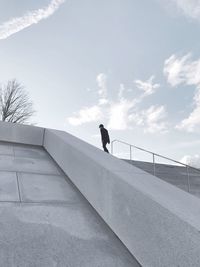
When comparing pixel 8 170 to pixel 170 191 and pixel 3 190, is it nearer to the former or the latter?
pixel 3 190

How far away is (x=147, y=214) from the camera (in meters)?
2.05

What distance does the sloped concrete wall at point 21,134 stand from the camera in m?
Answer: 7.50

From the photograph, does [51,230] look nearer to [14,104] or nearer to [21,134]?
[21,134]

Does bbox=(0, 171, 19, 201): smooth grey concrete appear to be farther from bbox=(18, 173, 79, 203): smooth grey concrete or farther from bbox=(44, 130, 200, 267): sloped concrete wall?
bbox=(44, 130, 200, 267): sloped concrete wall

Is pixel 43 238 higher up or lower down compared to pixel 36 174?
lower down

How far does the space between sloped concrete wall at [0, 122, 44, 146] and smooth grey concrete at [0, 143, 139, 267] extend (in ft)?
11.9

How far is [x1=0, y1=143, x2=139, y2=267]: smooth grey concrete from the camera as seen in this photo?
205cm

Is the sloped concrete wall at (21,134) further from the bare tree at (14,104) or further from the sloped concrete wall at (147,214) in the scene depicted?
the bare tree at (14,104)

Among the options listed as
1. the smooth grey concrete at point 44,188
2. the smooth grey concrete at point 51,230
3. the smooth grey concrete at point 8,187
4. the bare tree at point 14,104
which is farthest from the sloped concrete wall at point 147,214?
the bare tree at point 14,104

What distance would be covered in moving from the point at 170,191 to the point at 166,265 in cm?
86

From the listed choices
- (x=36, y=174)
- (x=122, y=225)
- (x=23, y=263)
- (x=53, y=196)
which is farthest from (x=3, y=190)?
(x=122, y=225)

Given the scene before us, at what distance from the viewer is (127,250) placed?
2.36 m

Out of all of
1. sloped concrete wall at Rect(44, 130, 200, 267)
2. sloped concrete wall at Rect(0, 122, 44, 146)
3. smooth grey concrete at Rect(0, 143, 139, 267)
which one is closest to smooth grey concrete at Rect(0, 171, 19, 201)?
smooth grey concrete at Rect(0, 143, 139, 267)

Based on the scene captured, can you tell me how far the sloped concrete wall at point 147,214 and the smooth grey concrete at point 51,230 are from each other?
0.16 metres
